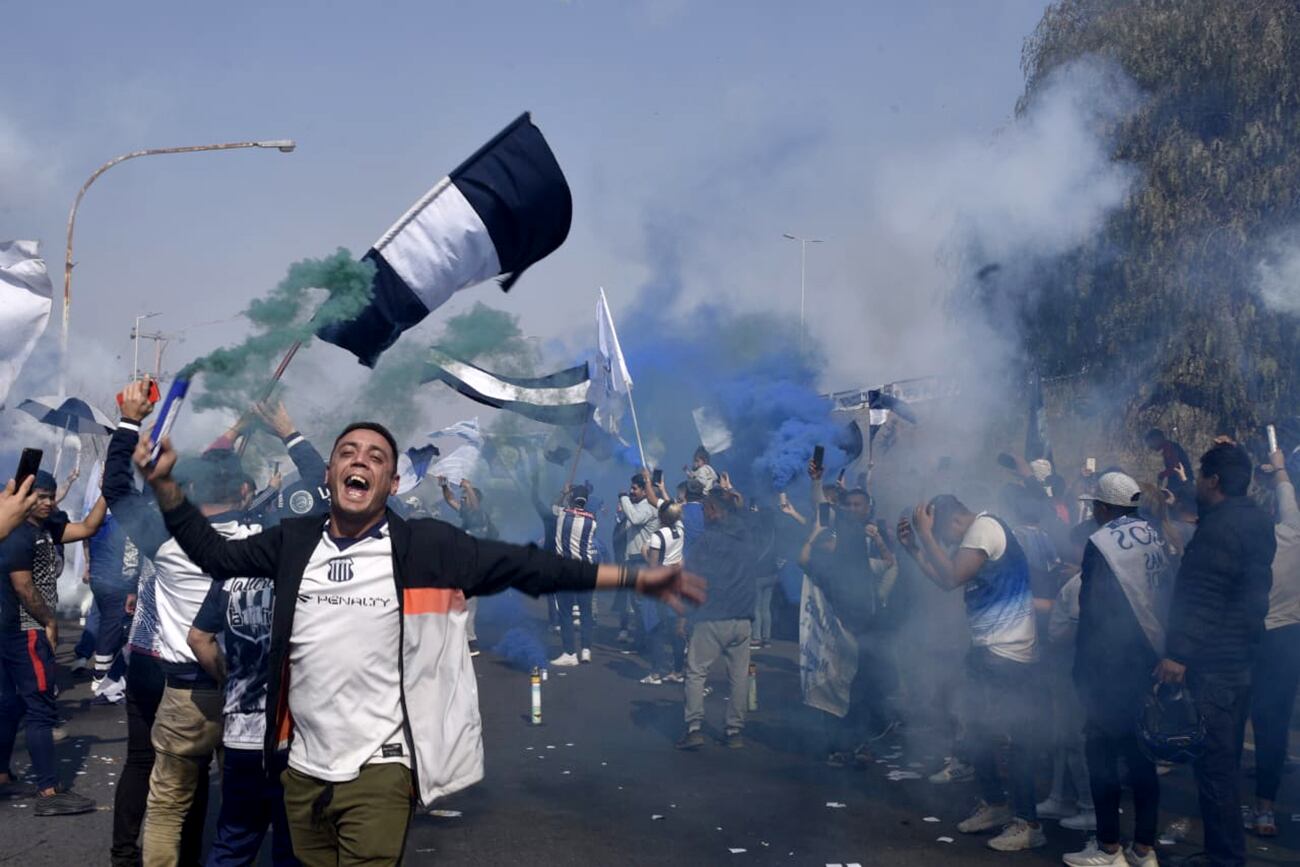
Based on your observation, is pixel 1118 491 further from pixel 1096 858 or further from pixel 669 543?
pixel 669 543

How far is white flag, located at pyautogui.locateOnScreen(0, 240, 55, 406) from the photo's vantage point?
635 centimetres

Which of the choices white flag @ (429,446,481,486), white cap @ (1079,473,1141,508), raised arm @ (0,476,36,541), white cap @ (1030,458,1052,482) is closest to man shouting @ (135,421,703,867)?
raised arm @ (0,476,36,541)

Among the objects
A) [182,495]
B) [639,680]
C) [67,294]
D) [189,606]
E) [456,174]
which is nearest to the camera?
[182,495]

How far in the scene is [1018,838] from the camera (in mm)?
6496

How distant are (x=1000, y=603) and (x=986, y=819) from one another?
3.94 feet

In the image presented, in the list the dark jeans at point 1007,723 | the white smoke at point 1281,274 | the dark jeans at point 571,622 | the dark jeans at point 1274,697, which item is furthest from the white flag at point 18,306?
the white smoke at point 1281,274

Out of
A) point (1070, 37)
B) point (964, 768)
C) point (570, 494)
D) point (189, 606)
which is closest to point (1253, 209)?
point (1070, 37)

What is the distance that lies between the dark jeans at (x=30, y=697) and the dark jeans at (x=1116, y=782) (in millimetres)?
6058

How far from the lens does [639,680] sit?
40.7ft

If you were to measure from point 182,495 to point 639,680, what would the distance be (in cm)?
894

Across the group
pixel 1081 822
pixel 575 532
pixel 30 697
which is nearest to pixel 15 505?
pixel 30 697

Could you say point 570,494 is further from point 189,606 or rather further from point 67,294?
point 189,606

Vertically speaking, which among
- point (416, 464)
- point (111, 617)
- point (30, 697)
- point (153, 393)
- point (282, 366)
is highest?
point (416, 464)

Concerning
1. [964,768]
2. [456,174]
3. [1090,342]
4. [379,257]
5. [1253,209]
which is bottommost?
[964,768]
